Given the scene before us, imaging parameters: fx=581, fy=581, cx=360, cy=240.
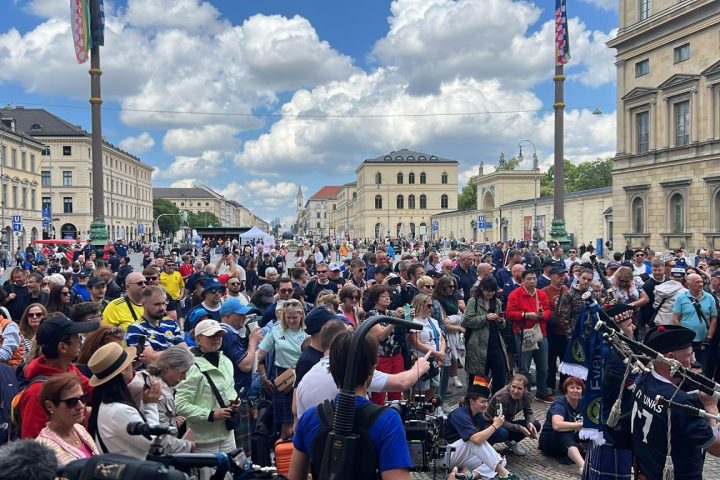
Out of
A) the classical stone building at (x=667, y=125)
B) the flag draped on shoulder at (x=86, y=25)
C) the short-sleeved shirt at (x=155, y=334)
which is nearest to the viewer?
the short-sleeved shirt at (x=155, y=334)

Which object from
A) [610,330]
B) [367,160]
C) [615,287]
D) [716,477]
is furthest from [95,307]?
[367,160]

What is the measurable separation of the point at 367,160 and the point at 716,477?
Result: 111503mm

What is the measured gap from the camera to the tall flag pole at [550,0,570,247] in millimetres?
18875

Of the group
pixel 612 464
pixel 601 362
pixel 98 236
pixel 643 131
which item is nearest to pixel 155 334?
pixel 601 362

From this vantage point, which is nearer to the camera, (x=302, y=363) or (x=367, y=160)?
(x=302, y=363)

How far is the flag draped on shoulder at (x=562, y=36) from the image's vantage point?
1883 cm

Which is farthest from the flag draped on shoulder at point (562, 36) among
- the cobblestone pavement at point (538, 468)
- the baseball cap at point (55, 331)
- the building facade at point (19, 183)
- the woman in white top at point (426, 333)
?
the building facade at point (19, 183)

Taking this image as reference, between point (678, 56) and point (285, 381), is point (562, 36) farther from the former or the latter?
point (678, 56)

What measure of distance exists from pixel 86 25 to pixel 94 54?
3.05 feet

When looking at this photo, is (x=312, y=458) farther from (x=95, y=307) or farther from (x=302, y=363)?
(x=95, y=307)

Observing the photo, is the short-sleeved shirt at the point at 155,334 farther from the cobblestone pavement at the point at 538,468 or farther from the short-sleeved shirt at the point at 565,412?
the short-sleeved shirt at the point at 565,412

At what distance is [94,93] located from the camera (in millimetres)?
17984

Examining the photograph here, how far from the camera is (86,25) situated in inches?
681

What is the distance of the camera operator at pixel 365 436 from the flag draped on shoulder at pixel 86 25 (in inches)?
692
